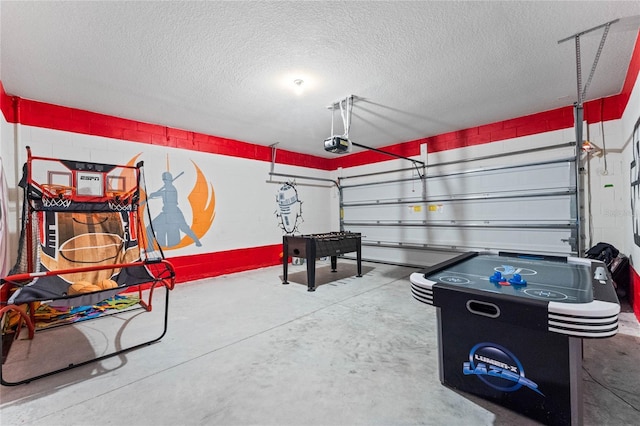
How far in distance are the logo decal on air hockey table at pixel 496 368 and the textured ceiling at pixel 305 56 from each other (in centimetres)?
231

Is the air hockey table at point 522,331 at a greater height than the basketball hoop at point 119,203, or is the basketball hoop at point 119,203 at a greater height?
the basketball hoop at point 119,203

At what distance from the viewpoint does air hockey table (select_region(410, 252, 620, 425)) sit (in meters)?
1.17

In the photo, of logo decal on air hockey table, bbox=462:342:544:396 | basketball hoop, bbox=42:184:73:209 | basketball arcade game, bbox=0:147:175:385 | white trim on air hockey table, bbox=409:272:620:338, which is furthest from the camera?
basketball hoop, bbox=42:184:73:209

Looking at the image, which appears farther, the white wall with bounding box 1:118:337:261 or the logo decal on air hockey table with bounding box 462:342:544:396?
the white wall with bounding box 1:118:337:261

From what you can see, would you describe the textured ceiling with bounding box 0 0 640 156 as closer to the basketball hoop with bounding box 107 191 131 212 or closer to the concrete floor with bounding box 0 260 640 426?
the basketball hoop with bounding box 107 191 131 212

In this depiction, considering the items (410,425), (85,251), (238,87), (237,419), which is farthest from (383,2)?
(85,251)

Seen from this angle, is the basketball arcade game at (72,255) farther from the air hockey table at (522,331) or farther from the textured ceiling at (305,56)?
the air hockey table at (522,331)

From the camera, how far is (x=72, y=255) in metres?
2.68

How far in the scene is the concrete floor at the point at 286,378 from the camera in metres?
1.49

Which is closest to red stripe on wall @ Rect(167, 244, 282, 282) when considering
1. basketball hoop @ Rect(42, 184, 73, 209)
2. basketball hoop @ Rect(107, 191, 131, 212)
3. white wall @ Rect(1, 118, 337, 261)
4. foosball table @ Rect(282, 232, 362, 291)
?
white wall @ Rect(1, 118, 337, 261)

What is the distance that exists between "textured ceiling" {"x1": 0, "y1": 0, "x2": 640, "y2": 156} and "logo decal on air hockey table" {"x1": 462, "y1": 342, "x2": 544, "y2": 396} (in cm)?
231

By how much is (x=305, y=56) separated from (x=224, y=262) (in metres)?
3.80

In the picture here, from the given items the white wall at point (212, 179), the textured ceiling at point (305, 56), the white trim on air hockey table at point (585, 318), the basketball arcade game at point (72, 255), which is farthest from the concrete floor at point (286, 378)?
the textured ceiling at point (305, 56)

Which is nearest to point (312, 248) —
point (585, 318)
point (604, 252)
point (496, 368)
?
point (496, 368)
